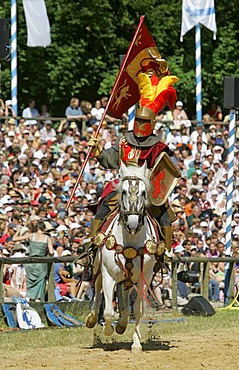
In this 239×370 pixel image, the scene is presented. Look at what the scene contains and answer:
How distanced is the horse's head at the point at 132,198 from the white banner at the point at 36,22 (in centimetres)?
1676

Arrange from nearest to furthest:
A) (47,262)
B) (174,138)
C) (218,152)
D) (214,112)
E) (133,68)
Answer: (133,68), (47,262), (218,152), (174,138), (214,112)

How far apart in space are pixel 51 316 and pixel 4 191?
5.63 m

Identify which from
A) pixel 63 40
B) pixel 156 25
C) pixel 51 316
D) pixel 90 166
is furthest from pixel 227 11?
pixel 51 316

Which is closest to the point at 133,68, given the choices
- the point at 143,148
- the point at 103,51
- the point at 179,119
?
the point at 143,148

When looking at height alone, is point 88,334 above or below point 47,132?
below

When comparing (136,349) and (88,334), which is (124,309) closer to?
(136,349)

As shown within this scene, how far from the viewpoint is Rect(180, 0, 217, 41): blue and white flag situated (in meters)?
29.5

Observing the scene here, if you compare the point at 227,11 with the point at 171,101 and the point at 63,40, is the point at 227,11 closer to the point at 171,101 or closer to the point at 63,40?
the point at 63,40

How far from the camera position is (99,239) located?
42.8ft

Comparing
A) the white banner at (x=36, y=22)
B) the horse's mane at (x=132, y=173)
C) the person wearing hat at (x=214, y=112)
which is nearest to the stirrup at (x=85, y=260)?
the horse's mane at (x=132, y=173)

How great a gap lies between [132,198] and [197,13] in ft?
58.8

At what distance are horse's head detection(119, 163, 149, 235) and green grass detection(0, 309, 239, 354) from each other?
220 centimetres

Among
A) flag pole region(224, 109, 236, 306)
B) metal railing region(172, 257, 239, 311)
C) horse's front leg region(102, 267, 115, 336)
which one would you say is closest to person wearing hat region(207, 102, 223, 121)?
flag pole region(224, 109, 236, 306)

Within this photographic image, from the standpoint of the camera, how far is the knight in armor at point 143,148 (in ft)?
43.2
